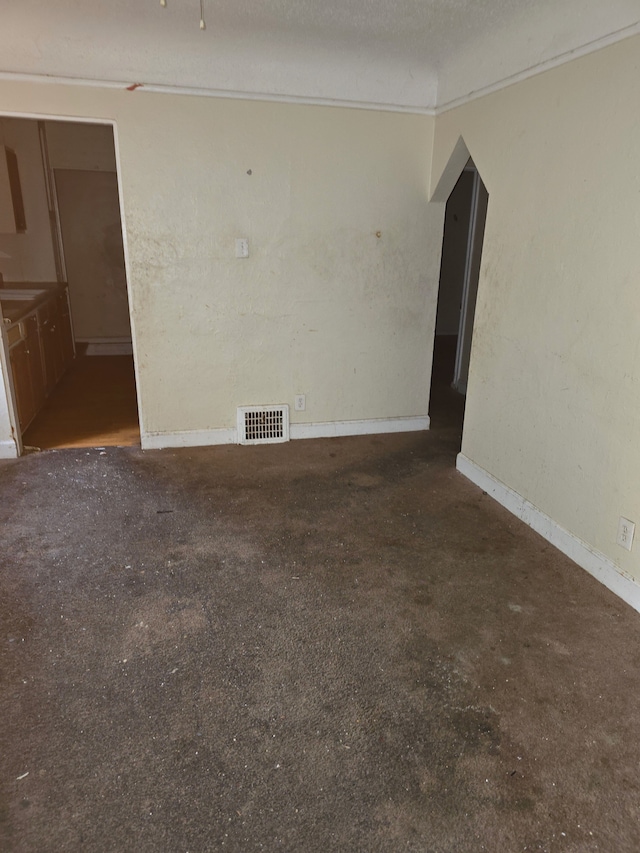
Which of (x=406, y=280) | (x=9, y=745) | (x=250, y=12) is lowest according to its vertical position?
(x=9, y=745)

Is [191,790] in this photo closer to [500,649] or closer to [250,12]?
[500,649]

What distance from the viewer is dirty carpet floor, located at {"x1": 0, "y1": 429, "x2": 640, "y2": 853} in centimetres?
152

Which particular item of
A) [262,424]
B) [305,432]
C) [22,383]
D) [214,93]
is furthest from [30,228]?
[305,432]

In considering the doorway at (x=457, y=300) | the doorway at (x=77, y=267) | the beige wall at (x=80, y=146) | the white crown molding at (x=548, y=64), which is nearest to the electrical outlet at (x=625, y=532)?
the white crown molding at (x=548, y=64)

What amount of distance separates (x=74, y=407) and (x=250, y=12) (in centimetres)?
333

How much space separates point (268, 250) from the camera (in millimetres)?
3834

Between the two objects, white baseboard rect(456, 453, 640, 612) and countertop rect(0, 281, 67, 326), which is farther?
countertop rect(0, 281, 67, 326)

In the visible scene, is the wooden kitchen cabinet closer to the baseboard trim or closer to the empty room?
the empty room

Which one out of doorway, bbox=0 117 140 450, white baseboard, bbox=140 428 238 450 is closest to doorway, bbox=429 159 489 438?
white baseboard, bbox=140 428 238 450

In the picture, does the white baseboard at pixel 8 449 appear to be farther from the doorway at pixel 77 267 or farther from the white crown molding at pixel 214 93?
the white crown molding at pixel 214 93

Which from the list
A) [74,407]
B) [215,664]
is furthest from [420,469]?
[74,407]

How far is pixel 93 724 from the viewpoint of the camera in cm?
179

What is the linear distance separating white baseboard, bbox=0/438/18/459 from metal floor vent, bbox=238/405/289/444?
149 cm

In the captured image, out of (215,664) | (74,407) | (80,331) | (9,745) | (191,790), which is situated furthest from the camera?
(80,331)
